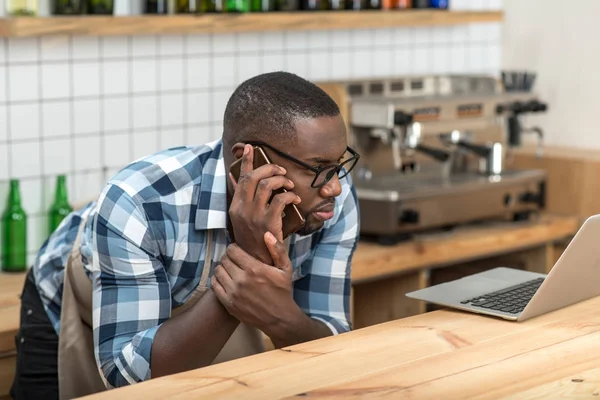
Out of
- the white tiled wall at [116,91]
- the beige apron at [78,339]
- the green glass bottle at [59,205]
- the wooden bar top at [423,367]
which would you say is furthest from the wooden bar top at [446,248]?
the wooden bar top at [423,367]

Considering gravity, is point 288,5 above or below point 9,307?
above

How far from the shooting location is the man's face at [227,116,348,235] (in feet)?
5.96

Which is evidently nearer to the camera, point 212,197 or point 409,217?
point 212,197

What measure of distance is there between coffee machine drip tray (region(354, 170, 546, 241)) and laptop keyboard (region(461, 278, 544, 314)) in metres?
1.33

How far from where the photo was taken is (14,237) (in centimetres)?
303

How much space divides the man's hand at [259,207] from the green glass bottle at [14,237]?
4.49ft

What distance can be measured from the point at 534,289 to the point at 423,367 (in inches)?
20.3

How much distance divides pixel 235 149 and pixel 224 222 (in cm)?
15

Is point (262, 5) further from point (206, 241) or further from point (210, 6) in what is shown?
point (206, 241)

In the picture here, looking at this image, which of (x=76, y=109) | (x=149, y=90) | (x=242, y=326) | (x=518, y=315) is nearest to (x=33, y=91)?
(x=76, y=109)

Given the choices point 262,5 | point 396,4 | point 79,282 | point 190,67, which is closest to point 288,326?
point 79,282

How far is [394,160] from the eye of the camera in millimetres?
3527

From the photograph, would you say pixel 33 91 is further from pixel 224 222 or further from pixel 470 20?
pixel 470 20

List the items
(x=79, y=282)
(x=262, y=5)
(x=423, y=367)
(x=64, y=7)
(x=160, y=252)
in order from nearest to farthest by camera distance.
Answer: (x=423, y=367), (x=160, y=252), (x=79, y=282), (x=64, y=7), (x=262, y=5)
